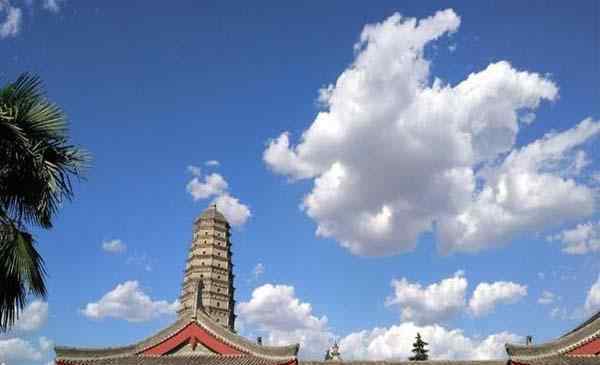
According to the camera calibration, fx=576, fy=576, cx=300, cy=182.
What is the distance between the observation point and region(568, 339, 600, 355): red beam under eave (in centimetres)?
2883

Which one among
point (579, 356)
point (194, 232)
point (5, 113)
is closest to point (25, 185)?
point (5, 113)

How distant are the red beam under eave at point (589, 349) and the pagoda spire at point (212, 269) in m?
36.2

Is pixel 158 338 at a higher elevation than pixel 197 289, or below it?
below

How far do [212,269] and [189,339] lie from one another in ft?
96.8

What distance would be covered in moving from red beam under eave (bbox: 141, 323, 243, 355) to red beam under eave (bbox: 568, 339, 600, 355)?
17186 millimetres

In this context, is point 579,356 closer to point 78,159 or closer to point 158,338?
point 158,338

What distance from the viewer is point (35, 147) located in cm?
1035

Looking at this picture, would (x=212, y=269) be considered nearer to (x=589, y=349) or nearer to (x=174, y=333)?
(x=174, y=333)

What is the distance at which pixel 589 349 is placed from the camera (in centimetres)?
2895

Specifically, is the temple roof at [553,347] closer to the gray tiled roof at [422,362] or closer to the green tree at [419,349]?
the gray tiled roof at [422,362]

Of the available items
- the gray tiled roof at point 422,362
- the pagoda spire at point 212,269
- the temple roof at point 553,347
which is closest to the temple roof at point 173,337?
the gray tiled roof at point 422,362

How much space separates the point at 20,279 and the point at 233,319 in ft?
177

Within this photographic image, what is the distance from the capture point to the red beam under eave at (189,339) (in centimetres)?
3048

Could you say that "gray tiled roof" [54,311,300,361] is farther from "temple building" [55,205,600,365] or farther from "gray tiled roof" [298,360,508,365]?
"gray tiled roof" [298,360,508,365]
